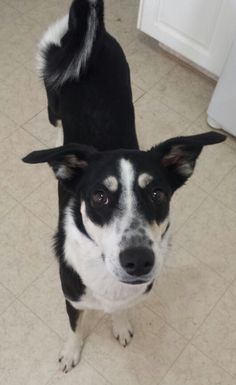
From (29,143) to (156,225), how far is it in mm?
1406

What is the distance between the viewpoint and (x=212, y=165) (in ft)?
8.33

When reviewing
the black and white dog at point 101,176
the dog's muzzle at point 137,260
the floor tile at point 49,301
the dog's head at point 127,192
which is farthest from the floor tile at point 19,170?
the dog's muzzle at point 137,260

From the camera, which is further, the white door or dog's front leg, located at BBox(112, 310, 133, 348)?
the white door

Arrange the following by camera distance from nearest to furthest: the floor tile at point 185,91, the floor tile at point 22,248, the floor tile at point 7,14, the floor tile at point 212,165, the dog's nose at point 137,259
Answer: the dog's nose at point 137,259 → the floor tile at point 22,248 → the floor tile at point 212,165 → the floor tile at point 185,91 → the floor tile at point 7,14

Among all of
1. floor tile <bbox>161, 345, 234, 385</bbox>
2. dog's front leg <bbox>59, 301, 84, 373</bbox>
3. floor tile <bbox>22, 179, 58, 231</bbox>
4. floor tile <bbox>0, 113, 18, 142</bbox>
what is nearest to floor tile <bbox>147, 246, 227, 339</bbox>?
floor tile <bbox>161, 345, 234, 385</bbox>

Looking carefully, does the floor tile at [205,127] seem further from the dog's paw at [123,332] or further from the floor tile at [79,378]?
the floor tile at [79,378]

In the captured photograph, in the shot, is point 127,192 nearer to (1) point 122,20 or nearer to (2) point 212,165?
(2) point 212,165

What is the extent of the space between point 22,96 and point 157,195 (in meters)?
1.64

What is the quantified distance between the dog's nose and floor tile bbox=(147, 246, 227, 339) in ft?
3.01

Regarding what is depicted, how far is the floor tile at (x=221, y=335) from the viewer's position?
199 cm

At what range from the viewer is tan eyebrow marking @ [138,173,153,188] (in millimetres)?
1313

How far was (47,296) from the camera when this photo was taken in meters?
2.08

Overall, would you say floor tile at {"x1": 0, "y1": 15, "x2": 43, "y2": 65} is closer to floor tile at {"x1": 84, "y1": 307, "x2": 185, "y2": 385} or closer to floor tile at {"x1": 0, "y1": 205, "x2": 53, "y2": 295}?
floor tile at {"x1": 0, "y1": 205, "x2": 53, "y2": 295}

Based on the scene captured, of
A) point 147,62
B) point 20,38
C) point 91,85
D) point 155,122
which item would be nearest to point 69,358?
point 91,85
